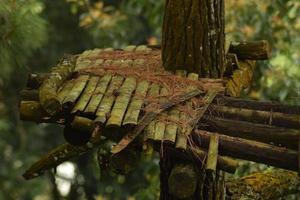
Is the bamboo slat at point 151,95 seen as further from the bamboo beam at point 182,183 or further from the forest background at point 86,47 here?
the forest background at point 86,47

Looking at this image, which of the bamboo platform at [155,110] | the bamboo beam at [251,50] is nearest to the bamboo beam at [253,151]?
the bamboo platform at [155,110]

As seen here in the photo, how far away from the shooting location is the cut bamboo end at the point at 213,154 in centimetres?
262

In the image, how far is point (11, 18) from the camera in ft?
14.2

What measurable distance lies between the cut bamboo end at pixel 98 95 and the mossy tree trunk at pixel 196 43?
44 centimetres

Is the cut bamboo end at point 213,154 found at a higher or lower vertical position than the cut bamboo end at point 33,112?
lower

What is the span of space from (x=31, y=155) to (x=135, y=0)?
396 cm

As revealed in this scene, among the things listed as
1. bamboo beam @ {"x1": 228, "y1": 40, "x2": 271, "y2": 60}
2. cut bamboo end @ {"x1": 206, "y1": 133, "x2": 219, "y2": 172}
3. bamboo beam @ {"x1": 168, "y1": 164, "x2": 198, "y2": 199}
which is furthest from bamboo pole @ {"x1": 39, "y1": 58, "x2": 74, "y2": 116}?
bamboo beam @ {"x1": 228, "y1": 40, "x2": 271, "y2": 60}

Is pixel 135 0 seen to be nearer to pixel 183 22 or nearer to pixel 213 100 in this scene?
pixel 183 22

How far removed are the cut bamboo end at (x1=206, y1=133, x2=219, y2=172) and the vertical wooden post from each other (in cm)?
78

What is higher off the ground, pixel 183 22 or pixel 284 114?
pixel 183 22

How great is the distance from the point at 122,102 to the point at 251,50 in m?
1.34

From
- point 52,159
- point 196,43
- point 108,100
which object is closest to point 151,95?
point 108,100

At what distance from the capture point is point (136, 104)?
3023 mm

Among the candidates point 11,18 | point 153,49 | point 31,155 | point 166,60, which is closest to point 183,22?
point 166,60
